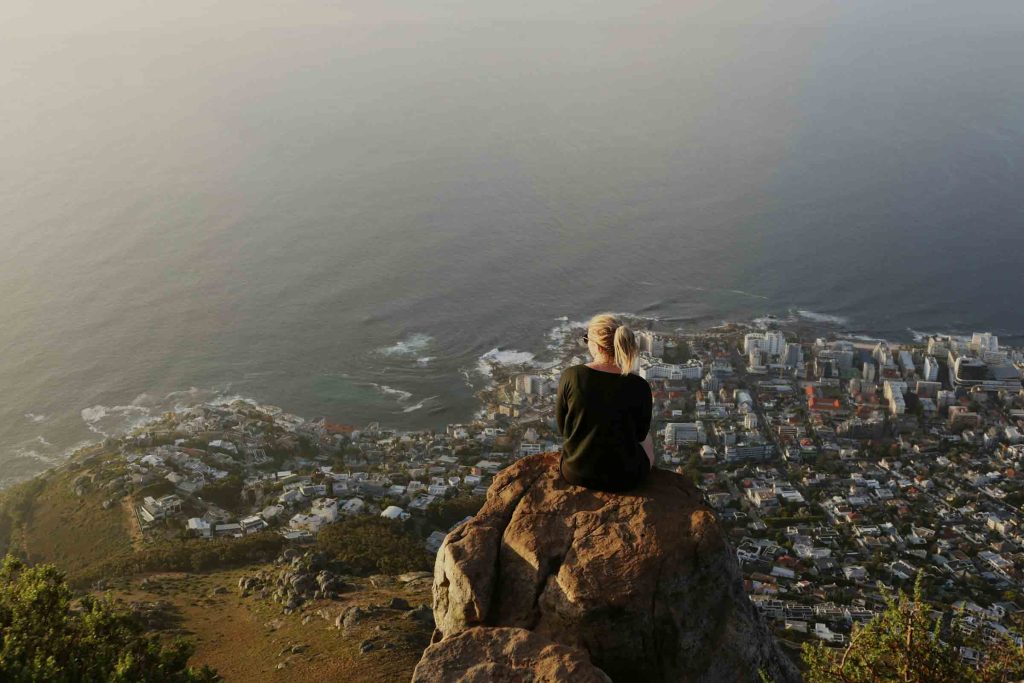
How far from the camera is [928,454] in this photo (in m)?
33.0

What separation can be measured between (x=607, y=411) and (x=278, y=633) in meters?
13.2

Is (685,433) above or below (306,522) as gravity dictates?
below

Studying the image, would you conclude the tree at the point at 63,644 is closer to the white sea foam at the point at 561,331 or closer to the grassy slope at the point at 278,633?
the grassy slope at the point at 278,633

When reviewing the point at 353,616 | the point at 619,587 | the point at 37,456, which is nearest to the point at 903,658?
the point at 619,587

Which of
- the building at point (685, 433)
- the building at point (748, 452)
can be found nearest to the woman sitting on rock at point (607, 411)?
the building at point (748, 452)

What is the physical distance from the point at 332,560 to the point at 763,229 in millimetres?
46521

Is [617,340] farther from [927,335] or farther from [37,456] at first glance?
[927,335]

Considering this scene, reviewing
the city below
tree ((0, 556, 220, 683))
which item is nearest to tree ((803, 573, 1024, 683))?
tree ((0, 556, 220, 683))

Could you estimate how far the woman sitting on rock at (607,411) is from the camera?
6.92 m

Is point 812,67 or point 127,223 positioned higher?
point 812,67

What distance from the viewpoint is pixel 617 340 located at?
6.89 metres

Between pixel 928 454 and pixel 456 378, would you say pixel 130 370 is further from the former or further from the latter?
pixel 928 454

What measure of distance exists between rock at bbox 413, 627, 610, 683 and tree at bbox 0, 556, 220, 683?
494 cm

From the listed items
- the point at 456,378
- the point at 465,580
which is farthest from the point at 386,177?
the point at 465,580
